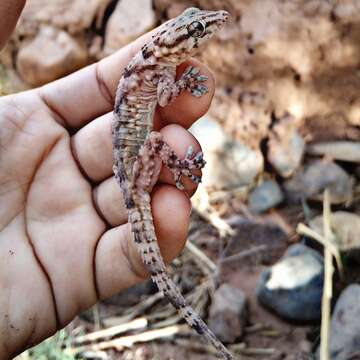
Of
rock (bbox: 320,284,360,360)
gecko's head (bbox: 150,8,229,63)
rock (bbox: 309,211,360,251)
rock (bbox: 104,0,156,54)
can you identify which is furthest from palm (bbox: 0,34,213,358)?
rock (bbox: 104,0,156,54)

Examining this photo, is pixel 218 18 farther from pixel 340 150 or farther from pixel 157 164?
pixel 340 150

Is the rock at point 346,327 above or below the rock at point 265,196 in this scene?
A: below

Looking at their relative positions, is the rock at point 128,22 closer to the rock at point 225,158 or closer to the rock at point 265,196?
the rock at point 225,158

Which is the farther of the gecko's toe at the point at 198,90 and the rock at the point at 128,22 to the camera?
the rock at the point at 128,22

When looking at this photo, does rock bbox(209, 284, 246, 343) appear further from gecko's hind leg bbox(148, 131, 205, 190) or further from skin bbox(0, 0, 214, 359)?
gecko's hind leg bbox(148, 131, 205, 190)

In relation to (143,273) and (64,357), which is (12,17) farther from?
(64,357)

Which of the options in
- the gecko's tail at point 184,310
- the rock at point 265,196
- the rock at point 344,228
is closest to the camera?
the gecko's tail at point 184,310

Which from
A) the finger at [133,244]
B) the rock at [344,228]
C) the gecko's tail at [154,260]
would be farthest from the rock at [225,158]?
the gecko's tail at [154,260]
